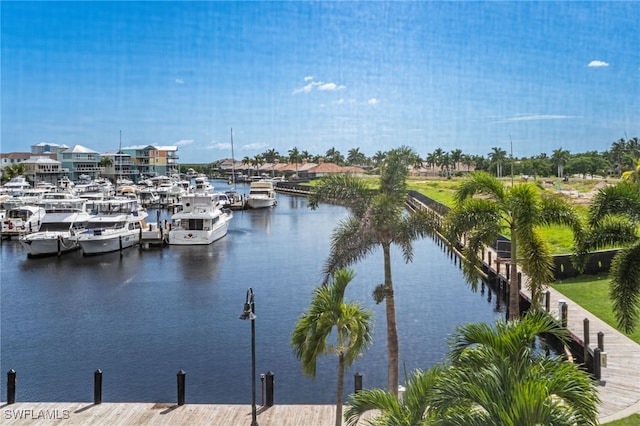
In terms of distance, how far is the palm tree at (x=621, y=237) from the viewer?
14.9 metres

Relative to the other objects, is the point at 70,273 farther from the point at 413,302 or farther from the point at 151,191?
the point at 151,191

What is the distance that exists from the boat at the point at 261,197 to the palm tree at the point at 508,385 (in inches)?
3300

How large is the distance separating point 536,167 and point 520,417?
5525 inches

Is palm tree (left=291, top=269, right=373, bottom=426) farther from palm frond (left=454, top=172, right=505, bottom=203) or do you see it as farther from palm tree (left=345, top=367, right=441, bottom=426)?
palm frond (left=454, top=172, right=505, bottom=203)

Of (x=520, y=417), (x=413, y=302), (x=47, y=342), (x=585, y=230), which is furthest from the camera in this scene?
(x=413, y=302)

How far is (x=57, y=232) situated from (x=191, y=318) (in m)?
25.8

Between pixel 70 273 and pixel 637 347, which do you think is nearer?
pixel 637 347

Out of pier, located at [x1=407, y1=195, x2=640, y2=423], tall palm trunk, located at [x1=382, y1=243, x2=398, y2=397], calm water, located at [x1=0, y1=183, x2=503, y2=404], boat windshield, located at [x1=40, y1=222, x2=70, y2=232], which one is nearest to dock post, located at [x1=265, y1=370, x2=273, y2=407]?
calm water, located at [x1=0, y1=183, x2=503, y2=404]

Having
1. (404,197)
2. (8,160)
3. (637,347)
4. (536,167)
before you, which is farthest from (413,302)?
(8,160)

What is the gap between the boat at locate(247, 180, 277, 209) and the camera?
9231 centimetres

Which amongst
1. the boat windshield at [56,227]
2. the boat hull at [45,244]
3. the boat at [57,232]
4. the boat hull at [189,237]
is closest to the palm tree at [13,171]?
the boat at [57,232]

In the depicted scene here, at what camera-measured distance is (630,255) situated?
15117 mm

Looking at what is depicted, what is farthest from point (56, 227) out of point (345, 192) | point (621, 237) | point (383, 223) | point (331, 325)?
point (621, 237)

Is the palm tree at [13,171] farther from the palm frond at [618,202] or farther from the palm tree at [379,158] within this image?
the palm frond at [618,202]
